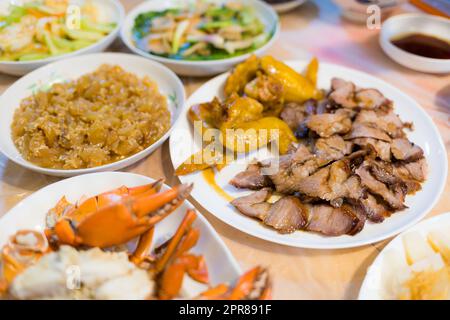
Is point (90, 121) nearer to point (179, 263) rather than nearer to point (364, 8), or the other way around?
point (179, 263)

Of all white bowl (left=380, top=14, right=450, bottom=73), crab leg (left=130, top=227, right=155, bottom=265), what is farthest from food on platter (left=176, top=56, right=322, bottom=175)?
white bowl (left=380, top=14, right=450, bottom=73)

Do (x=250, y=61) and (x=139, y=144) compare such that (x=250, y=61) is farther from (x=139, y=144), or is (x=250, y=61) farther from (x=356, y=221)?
(x=356, y=221)

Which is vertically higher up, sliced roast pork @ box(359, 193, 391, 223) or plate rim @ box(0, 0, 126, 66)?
plate rim @ box(0, 0, 126, 66)

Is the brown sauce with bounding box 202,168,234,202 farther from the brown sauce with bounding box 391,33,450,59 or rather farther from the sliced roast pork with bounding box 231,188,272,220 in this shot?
the brown sauce with bounding box 391,33,450,59

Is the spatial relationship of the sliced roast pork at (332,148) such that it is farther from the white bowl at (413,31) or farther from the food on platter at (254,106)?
the white bowl at (413,31)
